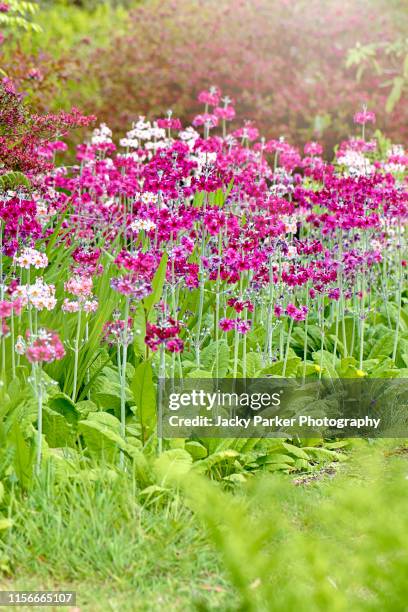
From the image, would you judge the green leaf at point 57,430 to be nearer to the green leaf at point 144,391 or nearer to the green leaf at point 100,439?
the green leaf at point 100,439

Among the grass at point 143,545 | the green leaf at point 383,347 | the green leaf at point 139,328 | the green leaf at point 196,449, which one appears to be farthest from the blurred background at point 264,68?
the grass at point 143,545

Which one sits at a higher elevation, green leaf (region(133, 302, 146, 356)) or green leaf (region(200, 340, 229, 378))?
green leaf (region(133, 302, 146, 356))

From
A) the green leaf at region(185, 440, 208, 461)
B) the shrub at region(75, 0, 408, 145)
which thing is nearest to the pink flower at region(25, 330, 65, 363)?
the green leaf at region(185, 440, 208, 461)

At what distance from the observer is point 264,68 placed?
11570 mm

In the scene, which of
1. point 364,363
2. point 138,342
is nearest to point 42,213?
point 138,342

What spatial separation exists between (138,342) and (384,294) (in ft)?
6.54

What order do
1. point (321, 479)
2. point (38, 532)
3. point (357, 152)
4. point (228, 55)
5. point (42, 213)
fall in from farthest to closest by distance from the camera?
1. point (228, 55)
2. point (357, 152)
3. point (42, 213)
4. point (321, 479)
5. point (38, 532)

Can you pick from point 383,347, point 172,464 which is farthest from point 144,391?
point 383,347

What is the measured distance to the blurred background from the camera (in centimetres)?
1146

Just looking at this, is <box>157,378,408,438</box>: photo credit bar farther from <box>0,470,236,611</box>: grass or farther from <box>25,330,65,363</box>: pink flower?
<box>25,330,65,363</box>: pink flower

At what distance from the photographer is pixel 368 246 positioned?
20.7 feet

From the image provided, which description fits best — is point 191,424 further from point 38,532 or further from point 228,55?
point 228,55

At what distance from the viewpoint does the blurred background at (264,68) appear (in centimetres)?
1146

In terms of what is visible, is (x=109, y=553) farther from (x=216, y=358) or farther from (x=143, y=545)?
(x=216, y=358)
